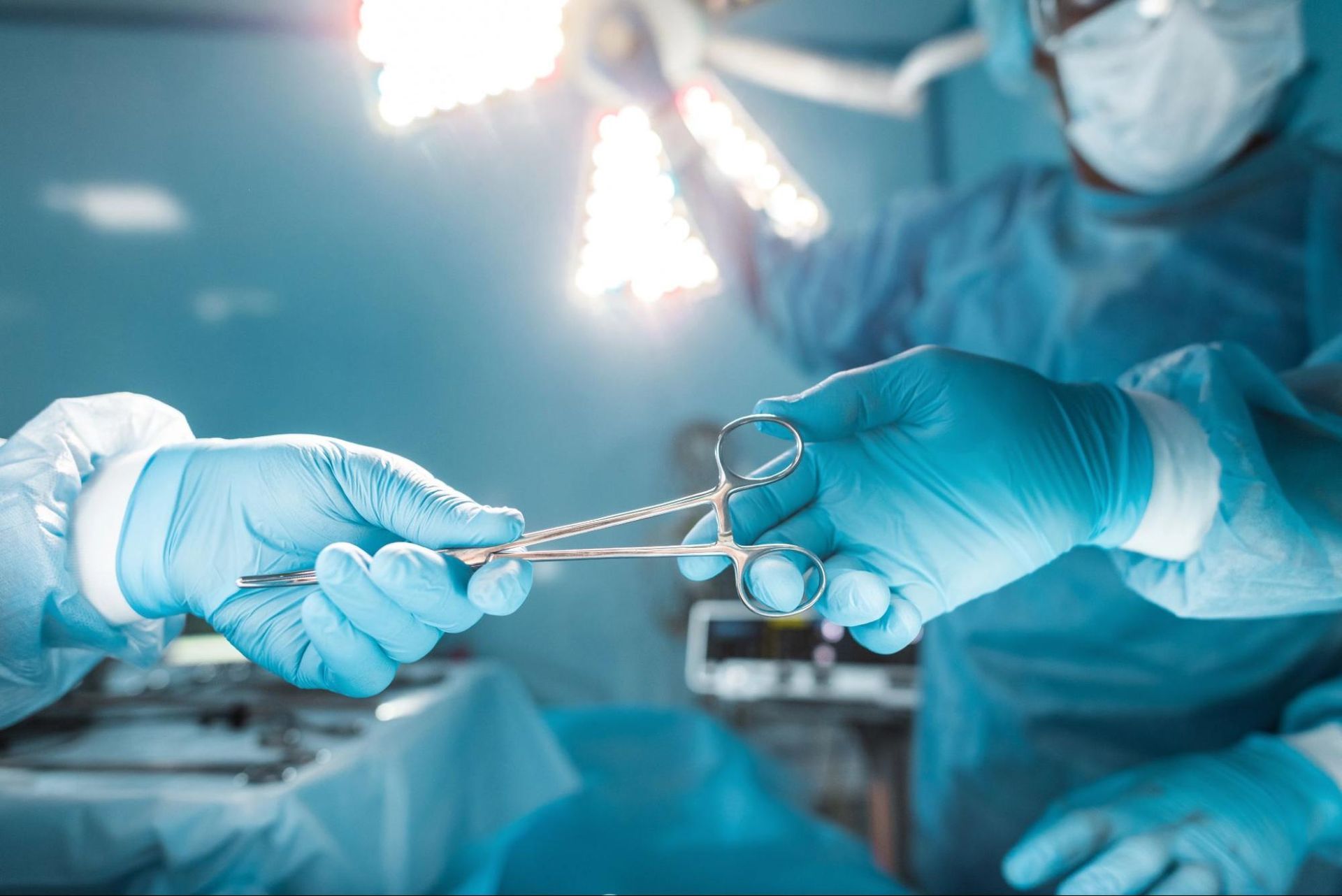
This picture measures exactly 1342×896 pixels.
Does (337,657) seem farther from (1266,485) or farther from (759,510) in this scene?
(1266,485)

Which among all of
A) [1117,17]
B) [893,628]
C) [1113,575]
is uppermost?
[1117,17]

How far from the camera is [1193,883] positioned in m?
0.87

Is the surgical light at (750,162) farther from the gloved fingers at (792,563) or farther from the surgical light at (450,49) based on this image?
the gloved fingers at (792,563)

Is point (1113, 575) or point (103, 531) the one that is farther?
point (1113, 575)

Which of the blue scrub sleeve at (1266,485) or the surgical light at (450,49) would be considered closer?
the blue scrub sleeve at (1266,485)

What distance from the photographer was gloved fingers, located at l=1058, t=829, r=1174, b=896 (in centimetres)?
88

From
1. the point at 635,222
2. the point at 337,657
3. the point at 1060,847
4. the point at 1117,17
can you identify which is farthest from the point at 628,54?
the point at 1060,847

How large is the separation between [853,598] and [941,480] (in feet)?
0.59

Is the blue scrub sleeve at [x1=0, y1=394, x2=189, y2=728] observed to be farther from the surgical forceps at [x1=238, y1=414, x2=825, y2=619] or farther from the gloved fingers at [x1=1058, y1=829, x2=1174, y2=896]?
the gloved fingers at [x1=1058, y1=829, x2=1174, y2=896]

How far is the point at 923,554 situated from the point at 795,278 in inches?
41.6

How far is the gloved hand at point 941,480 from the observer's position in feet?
2.52

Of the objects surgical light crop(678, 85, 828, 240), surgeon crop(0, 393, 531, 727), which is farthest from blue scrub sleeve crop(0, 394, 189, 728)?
surgical light crop(678, 85, 828, 240)

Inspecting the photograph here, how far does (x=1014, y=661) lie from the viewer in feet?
4.18

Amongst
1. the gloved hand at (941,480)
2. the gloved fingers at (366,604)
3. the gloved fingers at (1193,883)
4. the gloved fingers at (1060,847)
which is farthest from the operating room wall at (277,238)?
the gloved fingers at (1193,883)
